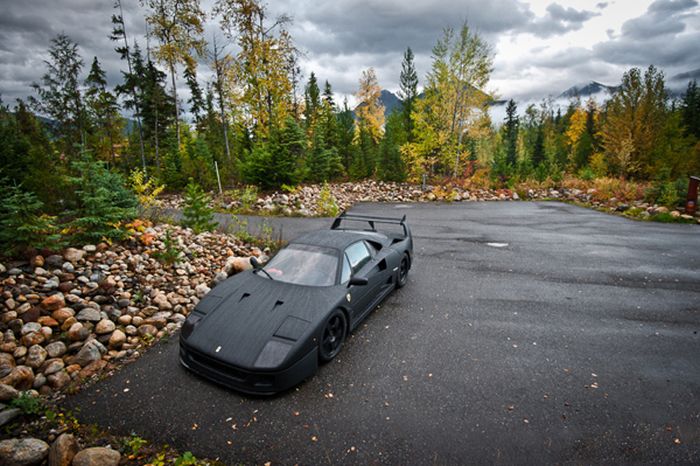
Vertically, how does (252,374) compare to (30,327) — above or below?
below

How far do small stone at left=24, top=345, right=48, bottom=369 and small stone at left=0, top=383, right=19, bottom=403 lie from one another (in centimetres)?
49

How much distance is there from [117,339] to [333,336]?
2.86 metres

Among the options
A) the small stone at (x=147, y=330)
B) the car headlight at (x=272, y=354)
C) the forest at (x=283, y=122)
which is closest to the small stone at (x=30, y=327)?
the small stone at (x=147, y=330)

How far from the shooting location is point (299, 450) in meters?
2.66

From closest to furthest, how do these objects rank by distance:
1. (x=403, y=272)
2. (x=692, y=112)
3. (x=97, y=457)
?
(x=97, y=457)
(x=403, y=272)
(x=692, y=112)

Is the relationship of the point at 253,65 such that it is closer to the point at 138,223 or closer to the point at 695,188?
the point at 138,223

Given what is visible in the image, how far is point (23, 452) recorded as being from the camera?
8.07ft

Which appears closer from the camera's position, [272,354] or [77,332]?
[272,354]

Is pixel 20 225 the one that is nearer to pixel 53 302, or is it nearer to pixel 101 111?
pixel 53 302

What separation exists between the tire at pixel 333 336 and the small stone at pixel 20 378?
3.09 m

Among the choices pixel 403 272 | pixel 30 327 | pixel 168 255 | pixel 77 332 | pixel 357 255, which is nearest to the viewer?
pixel 30 327

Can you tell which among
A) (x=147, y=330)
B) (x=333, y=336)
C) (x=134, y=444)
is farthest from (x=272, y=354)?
(x=147, y=330)

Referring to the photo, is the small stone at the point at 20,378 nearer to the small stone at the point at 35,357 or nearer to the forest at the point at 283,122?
the small stone at the point at 35,357

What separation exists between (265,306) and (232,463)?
59.4 inches
